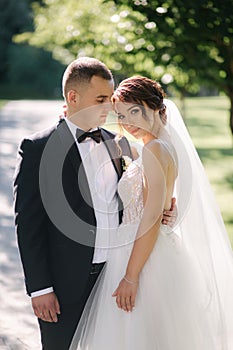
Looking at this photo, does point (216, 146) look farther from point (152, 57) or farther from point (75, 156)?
point (75, 156)

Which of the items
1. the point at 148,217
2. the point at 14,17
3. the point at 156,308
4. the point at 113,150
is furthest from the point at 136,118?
the point at 14,17

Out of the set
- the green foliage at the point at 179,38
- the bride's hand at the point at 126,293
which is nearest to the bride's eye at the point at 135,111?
the bride's hand at the point at 126,293

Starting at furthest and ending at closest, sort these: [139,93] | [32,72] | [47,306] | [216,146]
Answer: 1. [32,72]
2. [216,146]
3. [47,306]
4. [139,93]

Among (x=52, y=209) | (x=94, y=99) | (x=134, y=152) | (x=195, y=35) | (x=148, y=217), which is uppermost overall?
(x=195, y=35)

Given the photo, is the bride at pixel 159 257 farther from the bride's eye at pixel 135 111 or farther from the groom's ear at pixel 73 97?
the groom's ear at pixel 73 97

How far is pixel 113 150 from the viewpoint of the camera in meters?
3.82

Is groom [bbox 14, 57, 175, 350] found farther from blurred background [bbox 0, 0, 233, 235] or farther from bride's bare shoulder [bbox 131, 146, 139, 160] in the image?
blurred background [bbox 0, 0, 233, 235]

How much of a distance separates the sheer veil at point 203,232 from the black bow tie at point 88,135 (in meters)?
0.40

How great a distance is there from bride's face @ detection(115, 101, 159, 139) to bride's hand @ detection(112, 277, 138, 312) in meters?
0.72

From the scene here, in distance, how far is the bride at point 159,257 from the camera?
353 cm

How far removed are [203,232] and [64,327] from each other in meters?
0.92

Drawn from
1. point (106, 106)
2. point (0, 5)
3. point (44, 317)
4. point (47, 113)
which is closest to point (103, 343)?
point (44, 317)

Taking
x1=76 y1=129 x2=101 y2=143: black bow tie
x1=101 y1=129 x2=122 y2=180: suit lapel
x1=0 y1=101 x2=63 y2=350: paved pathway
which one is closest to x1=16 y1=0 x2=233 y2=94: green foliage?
x1=0 y1=101 x2=63 y2=350: paved pathway

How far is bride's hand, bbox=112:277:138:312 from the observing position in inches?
141
